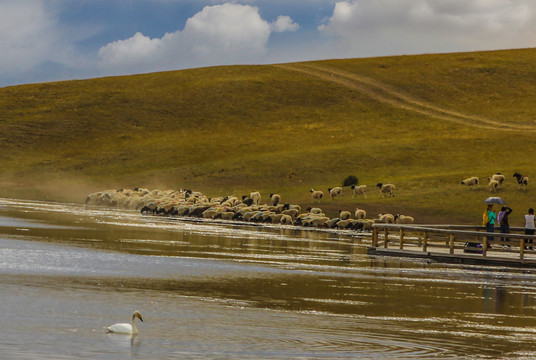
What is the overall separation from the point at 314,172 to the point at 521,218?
3044 cm

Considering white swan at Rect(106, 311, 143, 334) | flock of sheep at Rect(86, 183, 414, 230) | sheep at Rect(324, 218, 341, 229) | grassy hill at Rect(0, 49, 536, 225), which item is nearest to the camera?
white swan at Rect(106, 311, 143, 334)

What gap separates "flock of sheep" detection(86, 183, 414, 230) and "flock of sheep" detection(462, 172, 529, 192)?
570 cm

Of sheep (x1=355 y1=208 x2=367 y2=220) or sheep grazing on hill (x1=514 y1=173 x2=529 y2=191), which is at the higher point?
sheep grazing on hill (x1=514 y1=173 x2=529 y2=191)

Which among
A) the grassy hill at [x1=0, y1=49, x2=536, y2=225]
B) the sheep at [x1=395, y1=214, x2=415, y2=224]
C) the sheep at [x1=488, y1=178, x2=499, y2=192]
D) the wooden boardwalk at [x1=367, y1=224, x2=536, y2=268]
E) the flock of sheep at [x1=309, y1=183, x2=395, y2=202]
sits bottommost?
the wooden boardwalk at [x1=367, y1=224, x2=536, y2=268]

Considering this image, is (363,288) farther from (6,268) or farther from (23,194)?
(23,194)

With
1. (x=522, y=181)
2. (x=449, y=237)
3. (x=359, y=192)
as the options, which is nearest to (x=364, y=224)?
(x=449, y=237)

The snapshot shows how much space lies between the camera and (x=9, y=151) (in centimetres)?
10894

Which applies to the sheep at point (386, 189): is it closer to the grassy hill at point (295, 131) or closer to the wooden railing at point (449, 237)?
the grassy hill at point (295, 131)

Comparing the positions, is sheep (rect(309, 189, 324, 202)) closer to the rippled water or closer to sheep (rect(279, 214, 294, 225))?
sheep (rect(279, 214, 294, 225))

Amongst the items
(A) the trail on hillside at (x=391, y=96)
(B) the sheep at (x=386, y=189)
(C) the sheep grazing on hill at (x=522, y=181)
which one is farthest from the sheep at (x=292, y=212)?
(A) the trail on hillside at (x=391, y=96)

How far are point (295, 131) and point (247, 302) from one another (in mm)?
86943

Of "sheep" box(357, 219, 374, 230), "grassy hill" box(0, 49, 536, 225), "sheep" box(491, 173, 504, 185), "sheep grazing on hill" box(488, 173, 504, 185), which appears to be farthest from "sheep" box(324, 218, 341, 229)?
"sheep" box(491, 173, 504, 185)

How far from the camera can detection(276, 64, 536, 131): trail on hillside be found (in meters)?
111

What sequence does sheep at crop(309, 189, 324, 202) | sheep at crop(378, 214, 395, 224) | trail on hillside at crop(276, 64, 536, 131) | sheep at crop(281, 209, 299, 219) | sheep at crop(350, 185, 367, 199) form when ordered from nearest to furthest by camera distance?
sheep at crop(378, 214, 395, 224)
sheep at crop(281, 209, 299, 219)
sheep at crop(309, 189, 324, 202)
sheep at crop(350, 185, 367, 199)
trail on hillside at crop(276, 64, 536, 131)
